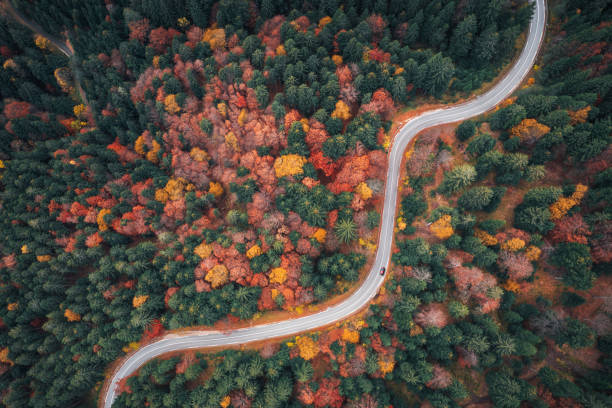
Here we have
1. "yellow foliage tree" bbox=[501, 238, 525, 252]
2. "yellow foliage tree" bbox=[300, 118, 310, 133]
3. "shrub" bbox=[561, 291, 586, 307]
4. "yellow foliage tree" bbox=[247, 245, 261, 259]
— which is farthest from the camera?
"yellow foliage tree" bbox=[300, 118, 310, 133]

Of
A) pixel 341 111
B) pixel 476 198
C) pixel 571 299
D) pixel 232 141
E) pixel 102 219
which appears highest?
pixel 341 111

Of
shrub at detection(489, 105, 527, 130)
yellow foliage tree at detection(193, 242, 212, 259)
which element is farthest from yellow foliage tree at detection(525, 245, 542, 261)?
yellow foliage tree at detection(193, 242, 212, 259)

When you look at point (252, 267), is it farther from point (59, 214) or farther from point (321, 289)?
point (59, 214)

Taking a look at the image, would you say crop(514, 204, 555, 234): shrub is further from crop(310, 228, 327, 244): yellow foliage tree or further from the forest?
crop(310, 228, 327, 244): yellow foliage tree

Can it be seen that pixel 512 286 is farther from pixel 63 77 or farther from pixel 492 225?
pixel 63 77

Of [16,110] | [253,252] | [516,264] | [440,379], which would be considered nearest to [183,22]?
[16,110]

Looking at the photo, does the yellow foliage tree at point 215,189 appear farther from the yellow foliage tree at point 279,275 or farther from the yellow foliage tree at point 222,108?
the yellow foliage tree at point 279,275

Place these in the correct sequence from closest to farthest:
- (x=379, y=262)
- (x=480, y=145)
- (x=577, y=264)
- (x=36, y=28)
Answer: (x=577, y=264) → (x=480, y=145) → (x=379, y=262) → (x=36, y=28)
